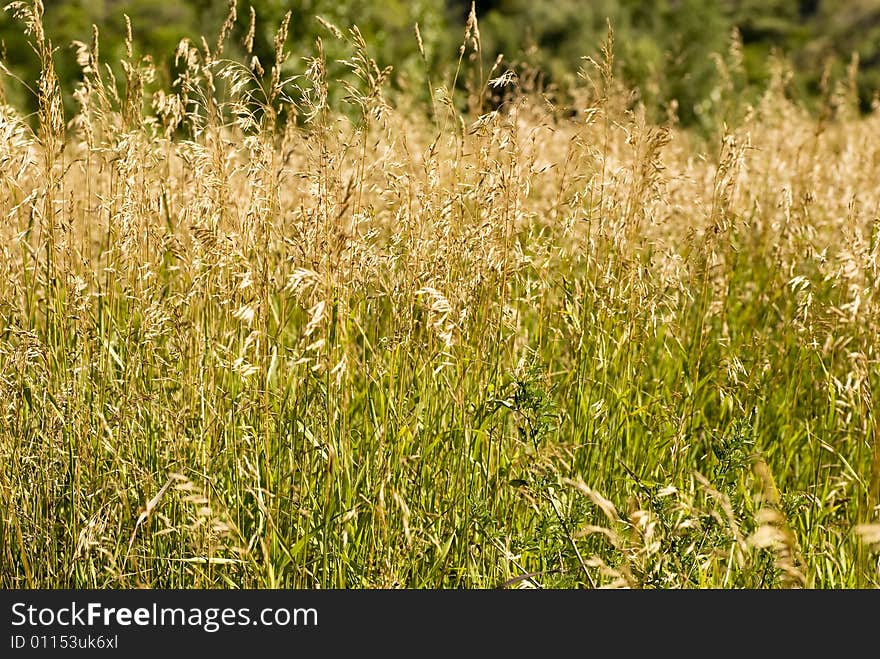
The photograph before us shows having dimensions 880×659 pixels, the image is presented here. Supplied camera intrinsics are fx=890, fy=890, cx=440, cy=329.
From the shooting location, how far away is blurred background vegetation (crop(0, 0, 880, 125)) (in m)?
7.29

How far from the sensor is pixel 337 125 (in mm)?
2318

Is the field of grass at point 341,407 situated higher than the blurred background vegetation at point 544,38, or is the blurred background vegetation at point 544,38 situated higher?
the blurred background vegetation at point 544,38

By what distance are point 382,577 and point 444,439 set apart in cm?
49

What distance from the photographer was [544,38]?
83.0 feet

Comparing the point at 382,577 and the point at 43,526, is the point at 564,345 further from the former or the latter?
the point at 43,526

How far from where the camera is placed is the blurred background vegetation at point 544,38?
729cm

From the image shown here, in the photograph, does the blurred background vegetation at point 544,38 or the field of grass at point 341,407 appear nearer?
the field of grass at point 341,407

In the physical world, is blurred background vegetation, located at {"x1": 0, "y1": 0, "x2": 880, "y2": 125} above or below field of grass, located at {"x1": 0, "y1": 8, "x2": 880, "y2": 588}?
above

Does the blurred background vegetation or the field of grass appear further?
the blurred background vegetation

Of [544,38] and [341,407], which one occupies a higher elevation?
[544,38]

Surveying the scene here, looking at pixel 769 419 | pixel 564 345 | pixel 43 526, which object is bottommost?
pixel 43 526

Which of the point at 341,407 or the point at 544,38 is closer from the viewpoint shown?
the point at 341,407

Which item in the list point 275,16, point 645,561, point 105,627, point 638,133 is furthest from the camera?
point 275,16

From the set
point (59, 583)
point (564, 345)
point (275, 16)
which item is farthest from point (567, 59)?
point (59, 583)
